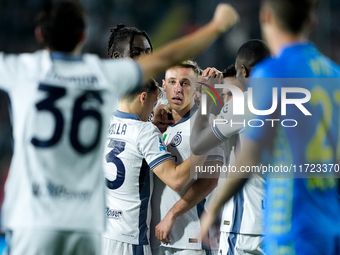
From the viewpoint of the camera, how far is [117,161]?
353cm

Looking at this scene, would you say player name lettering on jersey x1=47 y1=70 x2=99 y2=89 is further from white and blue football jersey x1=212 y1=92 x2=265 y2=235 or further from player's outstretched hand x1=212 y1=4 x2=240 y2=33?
white and blue football jersey x1=212 y1=92 x2=265 y2=235

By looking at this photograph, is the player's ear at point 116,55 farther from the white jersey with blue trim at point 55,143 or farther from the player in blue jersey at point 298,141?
the player in blue jersey at point 298,141

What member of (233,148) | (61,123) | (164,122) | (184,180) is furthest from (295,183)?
(164,122)

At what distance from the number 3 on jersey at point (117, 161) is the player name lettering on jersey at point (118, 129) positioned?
77mm

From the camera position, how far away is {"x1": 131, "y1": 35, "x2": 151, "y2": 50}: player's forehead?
13.1 feet

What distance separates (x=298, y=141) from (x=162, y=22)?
43.3ft

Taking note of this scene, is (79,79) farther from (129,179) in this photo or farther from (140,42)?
(140,42)

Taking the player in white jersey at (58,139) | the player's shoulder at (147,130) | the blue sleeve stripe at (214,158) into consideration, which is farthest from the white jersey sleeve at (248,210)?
the player in white jersey at (58,139)

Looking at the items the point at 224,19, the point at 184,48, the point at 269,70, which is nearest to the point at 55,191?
the point at 184,48

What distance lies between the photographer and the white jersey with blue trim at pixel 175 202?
371 centimetres

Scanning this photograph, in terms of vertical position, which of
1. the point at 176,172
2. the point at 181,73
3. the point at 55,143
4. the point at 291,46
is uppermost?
the point at 181,73

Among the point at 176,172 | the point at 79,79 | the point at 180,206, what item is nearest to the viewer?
the point at 79,79

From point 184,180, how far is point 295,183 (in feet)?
4.57

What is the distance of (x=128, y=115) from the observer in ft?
12.0
